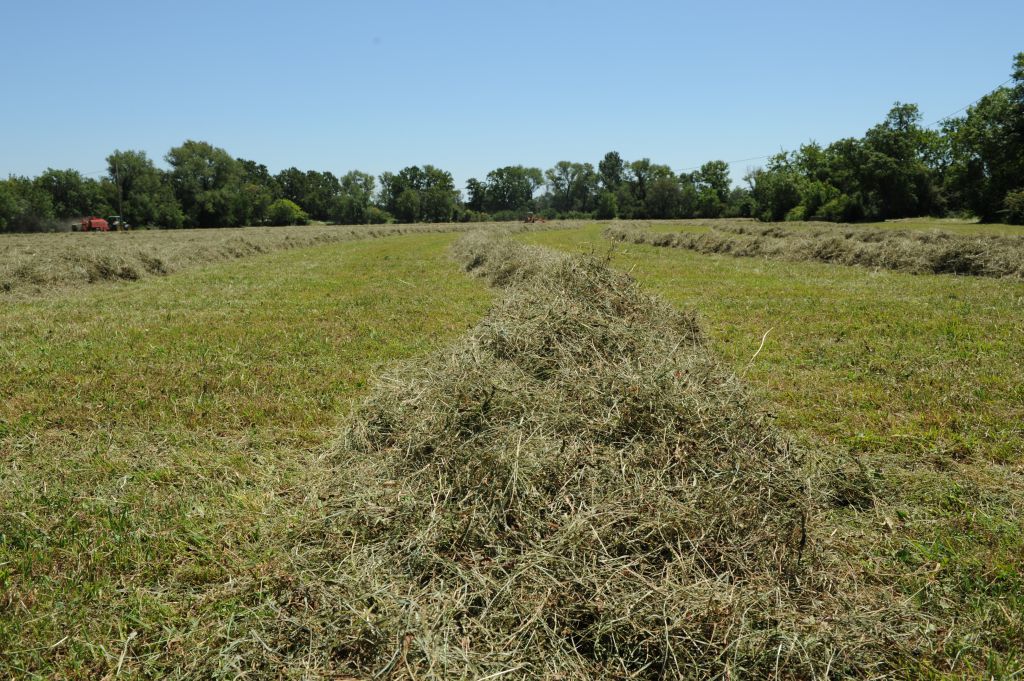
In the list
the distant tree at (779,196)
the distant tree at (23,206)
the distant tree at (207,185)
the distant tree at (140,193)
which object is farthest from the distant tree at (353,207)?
the distant tree at (779,196)

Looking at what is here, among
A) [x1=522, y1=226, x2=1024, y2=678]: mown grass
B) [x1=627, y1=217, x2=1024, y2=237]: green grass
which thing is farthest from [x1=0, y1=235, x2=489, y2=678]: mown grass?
[x1=627, y1=217, x2=1024, y2=237]: green grass

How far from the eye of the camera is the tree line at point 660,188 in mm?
47812

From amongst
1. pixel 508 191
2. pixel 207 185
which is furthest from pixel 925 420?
pixel 508 191

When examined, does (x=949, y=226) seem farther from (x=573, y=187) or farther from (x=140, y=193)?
(x=573, y=187)

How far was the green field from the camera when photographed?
2.45m

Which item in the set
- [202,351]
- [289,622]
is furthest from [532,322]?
[202,351]

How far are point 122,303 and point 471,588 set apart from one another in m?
11.1

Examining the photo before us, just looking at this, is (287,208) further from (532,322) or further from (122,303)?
(532,322)

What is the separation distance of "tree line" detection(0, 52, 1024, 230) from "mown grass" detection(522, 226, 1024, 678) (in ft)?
135

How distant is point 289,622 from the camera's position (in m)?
2.35

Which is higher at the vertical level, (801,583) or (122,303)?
(122,303)

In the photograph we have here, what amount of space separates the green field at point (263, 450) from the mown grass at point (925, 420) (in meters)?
0.02

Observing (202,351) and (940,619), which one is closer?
(940,619)

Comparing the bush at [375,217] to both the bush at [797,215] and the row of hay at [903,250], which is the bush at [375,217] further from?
the row of hay at [903,250]
